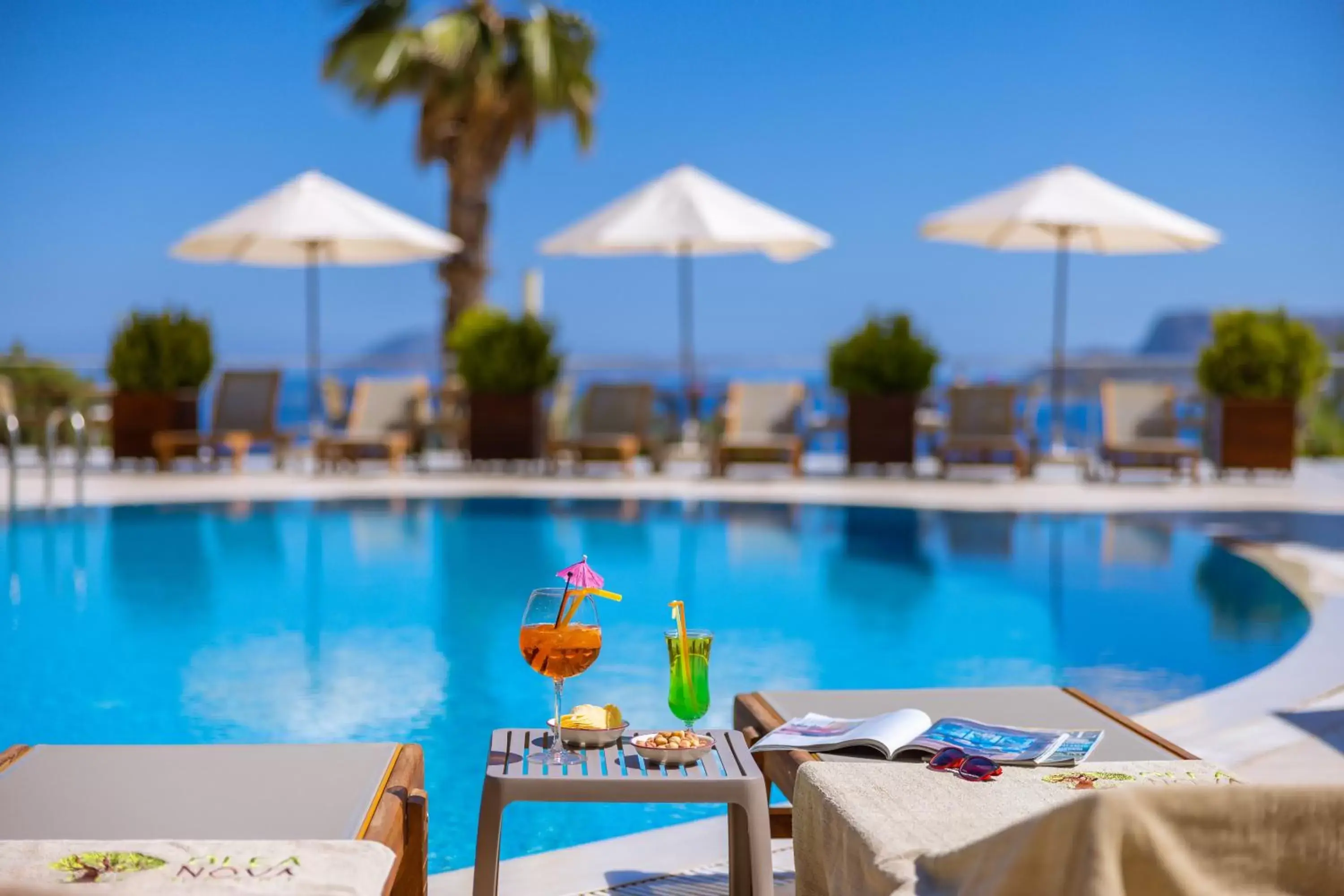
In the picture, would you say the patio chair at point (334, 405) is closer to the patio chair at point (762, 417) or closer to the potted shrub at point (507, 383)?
the potted shrub at point (507, 383)

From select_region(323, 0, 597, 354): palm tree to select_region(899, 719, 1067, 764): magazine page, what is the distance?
49.8 feet

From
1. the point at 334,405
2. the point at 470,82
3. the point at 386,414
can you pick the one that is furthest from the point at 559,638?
the point at 470,82

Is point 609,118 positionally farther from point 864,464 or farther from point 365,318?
point 864,464

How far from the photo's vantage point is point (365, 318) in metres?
62.5

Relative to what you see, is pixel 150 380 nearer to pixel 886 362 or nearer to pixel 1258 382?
pixel 886 362

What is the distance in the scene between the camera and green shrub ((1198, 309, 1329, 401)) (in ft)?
38.8

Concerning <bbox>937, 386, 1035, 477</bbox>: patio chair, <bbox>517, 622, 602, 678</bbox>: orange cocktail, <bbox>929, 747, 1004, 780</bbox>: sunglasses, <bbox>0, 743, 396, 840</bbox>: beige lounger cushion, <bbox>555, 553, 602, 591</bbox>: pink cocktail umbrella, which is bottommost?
<bbox>0, 743, 396, 840</bbox>: beige lounger cushion

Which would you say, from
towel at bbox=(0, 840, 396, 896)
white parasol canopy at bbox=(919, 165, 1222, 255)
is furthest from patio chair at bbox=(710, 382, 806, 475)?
towel at bbox=(0, 840, 396, 896)

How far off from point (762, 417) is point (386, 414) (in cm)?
350

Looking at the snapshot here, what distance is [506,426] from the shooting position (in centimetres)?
1306

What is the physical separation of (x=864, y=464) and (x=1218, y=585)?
18.8 feet

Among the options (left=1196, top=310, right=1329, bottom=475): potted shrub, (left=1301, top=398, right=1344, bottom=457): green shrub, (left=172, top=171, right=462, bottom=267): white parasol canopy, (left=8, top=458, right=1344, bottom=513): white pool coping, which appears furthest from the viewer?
(left=1301, top=398, right=1344, bottom=457): green shrub

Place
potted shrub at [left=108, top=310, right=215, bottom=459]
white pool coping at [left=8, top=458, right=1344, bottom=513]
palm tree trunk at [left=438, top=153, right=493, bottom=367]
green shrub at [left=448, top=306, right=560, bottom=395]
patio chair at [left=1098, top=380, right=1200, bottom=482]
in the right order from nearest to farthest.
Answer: white pool coping at [left=8, top=458, right=1344, bottom=513]
patio chair at [left=1098, top=380, right=1200, bottom=482]
green shrub at [left=448, top=306, right=560, bottom=395]
potted shrub at [left=108, top=310, right=215, bottom=459]
palm tree trunk at [left=438, top=153, right=493, bottom=367]

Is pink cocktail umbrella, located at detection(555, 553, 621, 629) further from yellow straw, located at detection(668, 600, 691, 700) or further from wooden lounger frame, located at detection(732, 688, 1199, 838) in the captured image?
wooden lounger frame, located at detection(732, 688, 1199, 838)
